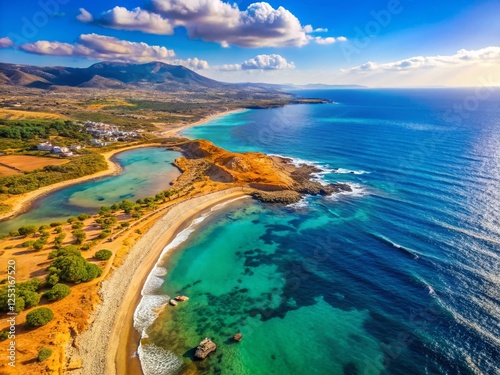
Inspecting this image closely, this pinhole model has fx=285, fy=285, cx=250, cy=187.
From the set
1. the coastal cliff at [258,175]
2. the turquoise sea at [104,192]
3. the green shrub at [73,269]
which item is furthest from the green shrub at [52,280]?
the coastal cliff at [258,175]

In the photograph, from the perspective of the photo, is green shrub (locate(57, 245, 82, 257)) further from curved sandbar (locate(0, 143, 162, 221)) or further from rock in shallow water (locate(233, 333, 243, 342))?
curved sandbar (locate(0, 143, 162, 221))

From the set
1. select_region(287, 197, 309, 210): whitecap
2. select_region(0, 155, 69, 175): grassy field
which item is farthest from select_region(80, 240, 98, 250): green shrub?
select_region(0, 155, 69, 175): grassy field

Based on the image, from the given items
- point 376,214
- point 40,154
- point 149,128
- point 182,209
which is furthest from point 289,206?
point 149,128

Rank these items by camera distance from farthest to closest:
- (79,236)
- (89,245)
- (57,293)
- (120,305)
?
(79,236) < (89,245) < (120,305) < (57,293)

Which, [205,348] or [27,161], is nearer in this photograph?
[205,348]

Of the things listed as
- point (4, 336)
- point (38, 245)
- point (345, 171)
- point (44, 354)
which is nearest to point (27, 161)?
point (38, 245)

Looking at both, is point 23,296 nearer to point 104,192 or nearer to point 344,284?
point 344,284
